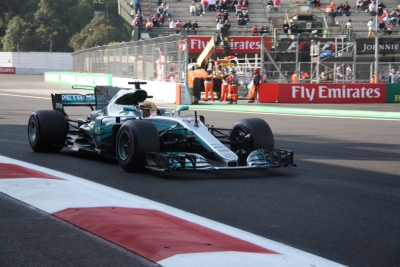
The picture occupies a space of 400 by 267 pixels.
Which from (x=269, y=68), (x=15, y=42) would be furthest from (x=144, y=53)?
(x=15, y=42)

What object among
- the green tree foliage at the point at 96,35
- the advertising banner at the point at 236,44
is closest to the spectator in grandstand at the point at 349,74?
the advertising banner at the point at 236,44

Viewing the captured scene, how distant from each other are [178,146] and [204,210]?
7.88ft

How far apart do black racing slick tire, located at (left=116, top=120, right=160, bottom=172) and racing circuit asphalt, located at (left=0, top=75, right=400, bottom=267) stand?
0.14 metres

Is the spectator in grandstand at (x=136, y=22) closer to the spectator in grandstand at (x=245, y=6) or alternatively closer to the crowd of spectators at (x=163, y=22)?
the crowd of spectators at (x=163, y=22)

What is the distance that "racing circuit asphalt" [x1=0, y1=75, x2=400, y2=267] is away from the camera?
4512mm

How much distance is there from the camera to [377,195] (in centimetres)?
686

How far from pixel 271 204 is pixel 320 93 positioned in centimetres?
2054

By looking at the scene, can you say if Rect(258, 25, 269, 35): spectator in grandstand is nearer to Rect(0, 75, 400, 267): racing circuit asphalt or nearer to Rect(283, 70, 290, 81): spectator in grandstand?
Rect(283, 70, 290, 81): spectator in grandstand

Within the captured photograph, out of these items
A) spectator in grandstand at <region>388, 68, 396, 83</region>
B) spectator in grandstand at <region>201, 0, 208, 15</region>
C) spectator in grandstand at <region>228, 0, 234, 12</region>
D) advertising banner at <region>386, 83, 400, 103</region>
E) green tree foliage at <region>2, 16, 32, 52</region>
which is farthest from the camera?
green tree foliage at <region>2, 16, 32, 52</region>

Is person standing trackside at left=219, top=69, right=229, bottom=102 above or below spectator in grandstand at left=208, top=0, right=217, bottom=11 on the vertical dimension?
below

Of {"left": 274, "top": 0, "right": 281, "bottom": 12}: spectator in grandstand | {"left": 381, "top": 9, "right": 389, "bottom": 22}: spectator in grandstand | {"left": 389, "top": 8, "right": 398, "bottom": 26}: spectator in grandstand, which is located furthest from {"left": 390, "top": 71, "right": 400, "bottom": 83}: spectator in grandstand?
{"left": 274, "top": 0, "right": 281, "bottom": 12}: spectator in grandstand

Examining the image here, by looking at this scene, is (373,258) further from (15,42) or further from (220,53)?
(15,42)

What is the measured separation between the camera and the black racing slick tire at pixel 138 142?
7770 mm

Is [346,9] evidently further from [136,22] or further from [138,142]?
[138,142]
